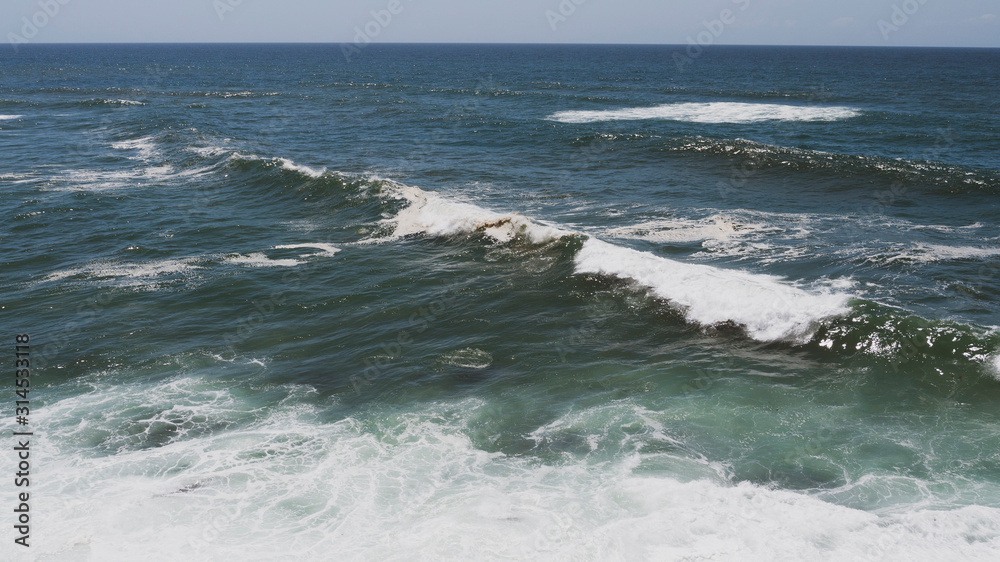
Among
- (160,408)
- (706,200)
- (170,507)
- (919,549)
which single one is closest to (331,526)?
(170,507)

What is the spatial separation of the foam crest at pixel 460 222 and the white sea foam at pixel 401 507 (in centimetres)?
999

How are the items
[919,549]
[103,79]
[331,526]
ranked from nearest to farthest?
1. [919,549]
2. [331,526]
3. [103,79]

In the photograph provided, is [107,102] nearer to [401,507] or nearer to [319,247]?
[319,247]

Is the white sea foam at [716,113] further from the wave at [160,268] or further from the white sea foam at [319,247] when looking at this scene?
the wave at [160,268]

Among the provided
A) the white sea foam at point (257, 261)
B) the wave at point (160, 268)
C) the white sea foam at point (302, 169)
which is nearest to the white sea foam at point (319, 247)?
the wave at point (160, 268)

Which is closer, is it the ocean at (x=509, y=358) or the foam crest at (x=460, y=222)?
the ocean at (x=509, y=358)

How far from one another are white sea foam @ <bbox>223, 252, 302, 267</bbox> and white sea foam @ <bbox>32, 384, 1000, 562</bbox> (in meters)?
8.39

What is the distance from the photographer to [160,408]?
38.9ft

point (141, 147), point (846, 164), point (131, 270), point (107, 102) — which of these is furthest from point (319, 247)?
point (107, 102)

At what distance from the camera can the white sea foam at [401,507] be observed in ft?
27.5

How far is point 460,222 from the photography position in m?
22.2

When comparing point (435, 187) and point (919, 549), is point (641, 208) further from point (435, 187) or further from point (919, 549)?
point (919, 549)

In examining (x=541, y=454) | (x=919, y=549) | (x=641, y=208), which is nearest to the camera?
(x=919, y=549)

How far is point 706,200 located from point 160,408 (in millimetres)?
19702
